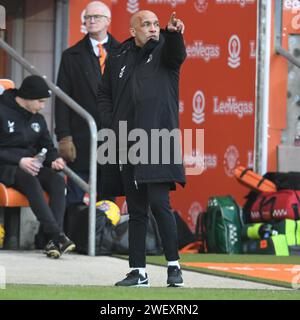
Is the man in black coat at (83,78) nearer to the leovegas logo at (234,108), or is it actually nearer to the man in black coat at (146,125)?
the leovegas logo at (234,108)

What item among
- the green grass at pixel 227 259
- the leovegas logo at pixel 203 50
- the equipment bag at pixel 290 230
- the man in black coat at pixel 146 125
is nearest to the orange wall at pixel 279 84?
the leovegas logo at pixel 203 50

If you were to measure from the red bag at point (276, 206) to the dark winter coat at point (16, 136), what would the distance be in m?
2.28

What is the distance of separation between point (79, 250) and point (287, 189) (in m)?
2.41

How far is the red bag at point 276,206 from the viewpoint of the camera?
1331 centimetres

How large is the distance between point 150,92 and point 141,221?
0.82 m

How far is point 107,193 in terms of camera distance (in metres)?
9.33

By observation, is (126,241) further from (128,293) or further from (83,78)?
(128,293)

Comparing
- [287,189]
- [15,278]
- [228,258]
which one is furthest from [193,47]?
[15,278]

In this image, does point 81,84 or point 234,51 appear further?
point 234,51

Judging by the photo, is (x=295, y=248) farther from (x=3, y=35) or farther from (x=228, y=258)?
(x=3, y=35)

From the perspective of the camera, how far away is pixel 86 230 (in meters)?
12.2

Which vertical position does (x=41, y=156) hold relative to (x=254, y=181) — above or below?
above

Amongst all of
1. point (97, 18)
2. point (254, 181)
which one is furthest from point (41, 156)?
point (254, 181)

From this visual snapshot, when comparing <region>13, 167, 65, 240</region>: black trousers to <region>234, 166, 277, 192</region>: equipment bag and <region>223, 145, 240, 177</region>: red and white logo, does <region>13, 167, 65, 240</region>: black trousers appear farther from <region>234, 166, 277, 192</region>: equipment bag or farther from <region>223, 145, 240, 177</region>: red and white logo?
<region>223, 145, 240, 177</region>: red and white logo
